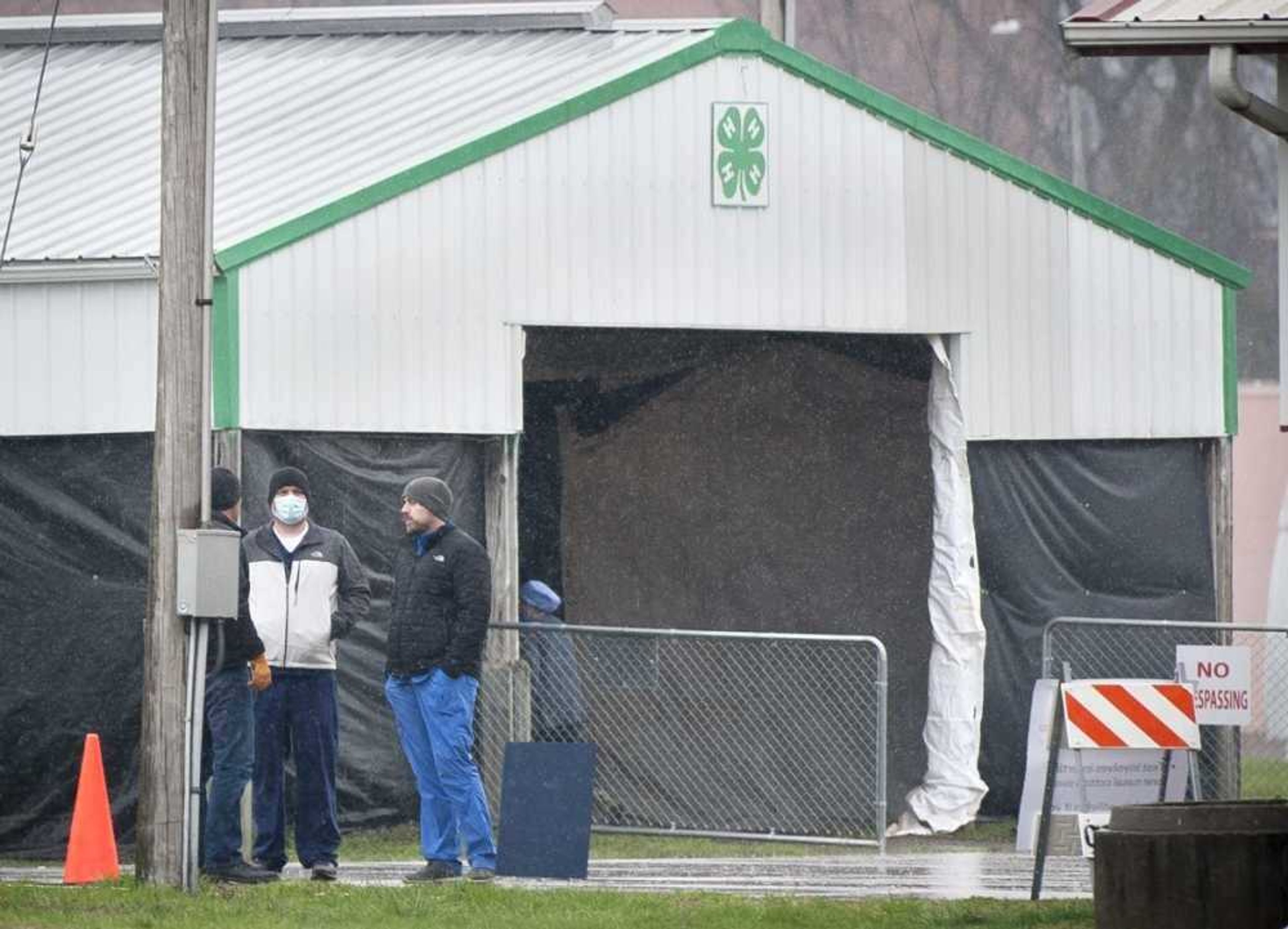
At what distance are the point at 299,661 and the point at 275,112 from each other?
20.6 feet

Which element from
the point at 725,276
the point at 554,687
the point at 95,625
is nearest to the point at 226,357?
the point at 95,625

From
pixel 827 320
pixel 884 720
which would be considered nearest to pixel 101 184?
pixel 827 320

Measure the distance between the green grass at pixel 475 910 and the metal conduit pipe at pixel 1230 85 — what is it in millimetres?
3513

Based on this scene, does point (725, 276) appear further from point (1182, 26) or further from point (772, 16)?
point (1182, 26)

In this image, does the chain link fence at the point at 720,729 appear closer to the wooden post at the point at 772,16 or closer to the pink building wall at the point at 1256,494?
the wooden post at the point at 772,16

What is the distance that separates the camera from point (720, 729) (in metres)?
19.6

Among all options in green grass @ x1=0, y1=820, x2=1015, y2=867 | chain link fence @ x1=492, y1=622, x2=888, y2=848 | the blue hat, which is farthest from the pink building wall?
the blue hat

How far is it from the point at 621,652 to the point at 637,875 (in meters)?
4.86

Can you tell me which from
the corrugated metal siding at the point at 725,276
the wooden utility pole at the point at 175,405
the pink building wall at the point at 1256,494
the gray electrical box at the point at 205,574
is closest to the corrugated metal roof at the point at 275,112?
the corrugated metal siding at the point at 725,276

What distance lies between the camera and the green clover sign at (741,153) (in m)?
19.1

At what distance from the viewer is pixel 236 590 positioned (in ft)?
46.8

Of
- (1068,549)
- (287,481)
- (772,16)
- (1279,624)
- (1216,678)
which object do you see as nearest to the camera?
(287,481)

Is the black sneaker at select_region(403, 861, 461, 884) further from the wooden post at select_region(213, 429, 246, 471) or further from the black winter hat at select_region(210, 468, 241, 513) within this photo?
the wooden post at select_region(213, 429, 246, 471)

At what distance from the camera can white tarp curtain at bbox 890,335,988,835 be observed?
770 inches
